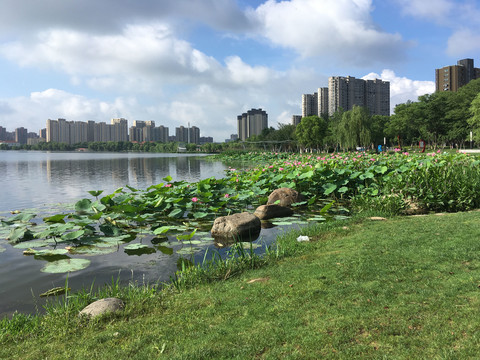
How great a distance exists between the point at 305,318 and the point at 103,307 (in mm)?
1885

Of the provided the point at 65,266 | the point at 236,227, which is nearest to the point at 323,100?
the point at 236,227

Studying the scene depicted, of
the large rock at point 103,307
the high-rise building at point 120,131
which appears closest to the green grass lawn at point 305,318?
the large rock at point 103,307

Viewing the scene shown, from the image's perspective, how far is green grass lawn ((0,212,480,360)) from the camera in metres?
2.31

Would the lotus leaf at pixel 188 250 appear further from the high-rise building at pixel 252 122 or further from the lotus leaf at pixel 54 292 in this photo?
the high-rise building at pixel 252 122

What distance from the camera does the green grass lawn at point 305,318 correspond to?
231 centimetres

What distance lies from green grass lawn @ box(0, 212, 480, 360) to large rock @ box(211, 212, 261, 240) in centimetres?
204

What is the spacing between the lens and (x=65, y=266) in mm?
4953

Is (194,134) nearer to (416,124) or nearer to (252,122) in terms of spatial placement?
(252,122)

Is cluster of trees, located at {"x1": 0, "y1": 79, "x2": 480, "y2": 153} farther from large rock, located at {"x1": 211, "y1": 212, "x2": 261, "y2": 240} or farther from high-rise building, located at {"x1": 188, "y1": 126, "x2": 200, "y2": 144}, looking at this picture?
high-rise building, located at {"x1": 188, "y1": 126, "x2": 200, "y2": 144}

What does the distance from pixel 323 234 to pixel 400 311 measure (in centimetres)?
318

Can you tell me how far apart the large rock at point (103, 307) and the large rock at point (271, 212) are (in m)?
4.82

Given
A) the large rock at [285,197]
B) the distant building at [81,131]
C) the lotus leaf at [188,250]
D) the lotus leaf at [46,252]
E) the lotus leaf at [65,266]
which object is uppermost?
the distant building at [81,131]

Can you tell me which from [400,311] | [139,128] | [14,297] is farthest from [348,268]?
[139,128]

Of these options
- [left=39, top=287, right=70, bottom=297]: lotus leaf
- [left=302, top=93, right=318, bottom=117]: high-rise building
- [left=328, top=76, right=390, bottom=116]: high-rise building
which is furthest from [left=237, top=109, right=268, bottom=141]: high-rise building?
[left=39, top=287, right=70, bottom=297]: lotus leaf
